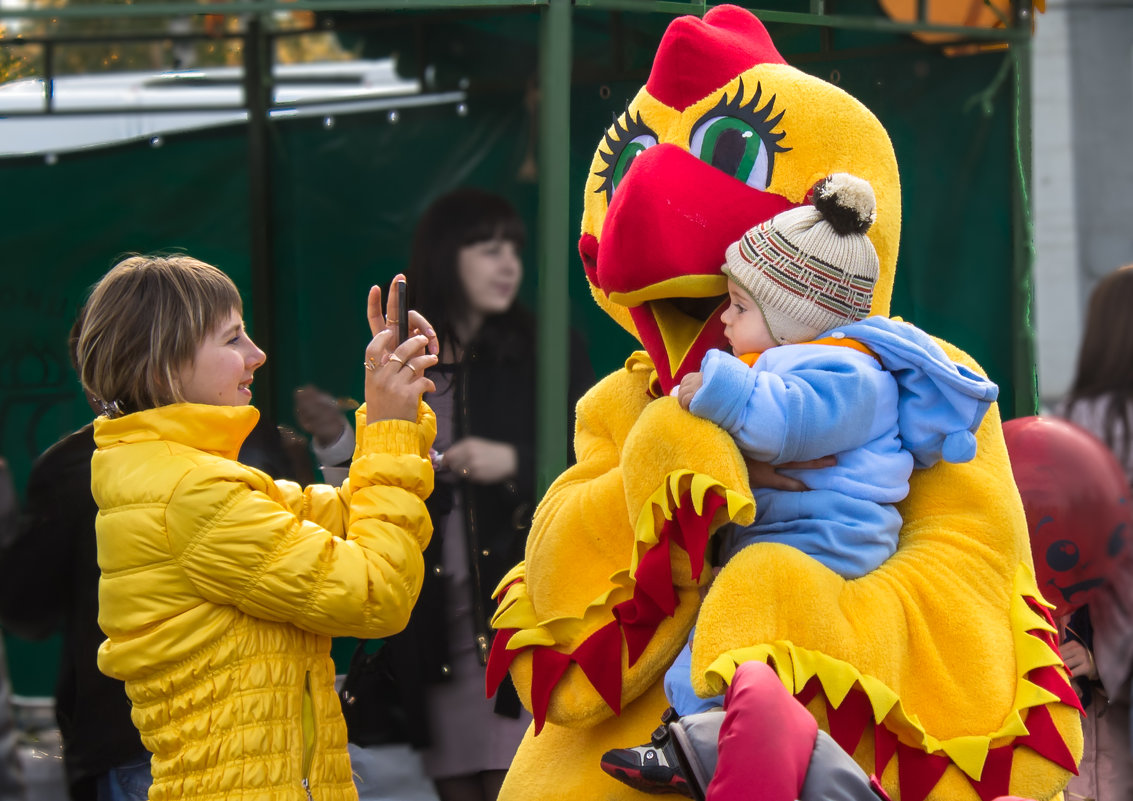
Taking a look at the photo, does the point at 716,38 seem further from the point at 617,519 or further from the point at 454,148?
the point at 454,148

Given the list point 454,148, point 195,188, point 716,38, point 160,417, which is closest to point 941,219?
point 454,148

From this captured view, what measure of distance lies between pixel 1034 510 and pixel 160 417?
234 cm

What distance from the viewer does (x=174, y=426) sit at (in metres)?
2.45

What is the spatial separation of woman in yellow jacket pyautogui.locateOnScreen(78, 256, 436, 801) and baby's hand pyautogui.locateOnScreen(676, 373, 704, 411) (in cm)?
57

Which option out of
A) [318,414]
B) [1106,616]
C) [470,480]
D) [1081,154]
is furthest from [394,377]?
[1081,154]

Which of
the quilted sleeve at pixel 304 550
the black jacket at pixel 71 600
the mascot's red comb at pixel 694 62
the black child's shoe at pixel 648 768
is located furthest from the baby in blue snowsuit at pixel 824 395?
the black jacket at pixel 71 600

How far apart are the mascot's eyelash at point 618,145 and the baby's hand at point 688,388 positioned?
0.54 m

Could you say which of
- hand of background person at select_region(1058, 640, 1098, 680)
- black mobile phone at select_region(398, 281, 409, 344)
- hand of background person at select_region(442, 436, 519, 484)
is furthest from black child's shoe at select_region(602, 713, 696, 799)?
hand of background person at select_region(1058, 640, 1098, 680)

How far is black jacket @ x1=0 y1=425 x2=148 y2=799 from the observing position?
3.59 metres

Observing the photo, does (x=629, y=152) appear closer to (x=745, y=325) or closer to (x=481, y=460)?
(x=745, y=325)

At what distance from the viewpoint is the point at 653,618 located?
2.42 meters

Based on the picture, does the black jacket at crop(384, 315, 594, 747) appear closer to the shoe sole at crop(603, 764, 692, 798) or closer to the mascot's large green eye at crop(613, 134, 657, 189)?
the mascot's large green eye at crop(613, 134, 657, 189)

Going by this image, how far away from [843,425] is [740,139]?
61cm

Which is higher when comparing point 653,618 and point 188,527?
point 188,527
